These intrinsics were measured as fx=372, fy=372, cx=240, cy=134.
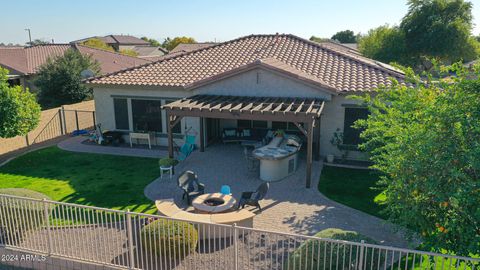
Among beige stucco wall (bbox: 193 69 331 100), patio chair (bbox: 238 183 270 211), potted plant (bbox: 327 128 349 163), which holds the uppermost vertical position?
beige stucco wall (bbox: 193 69 331 100)

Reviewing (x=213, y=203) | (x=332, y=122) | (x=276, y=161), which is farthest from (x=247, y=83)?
(x=213, y=203)

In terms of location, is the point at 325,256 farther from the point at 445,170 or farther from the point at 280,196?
the point at 280,196

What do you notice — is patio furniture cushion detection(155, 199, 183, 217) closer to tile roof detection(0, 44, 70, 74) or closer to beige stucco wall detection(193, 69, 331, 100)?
beige stucco wall detection(193, 69, 331, 100)

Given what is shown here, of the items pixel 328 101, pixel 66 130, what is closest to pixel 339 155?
pixel 328 101

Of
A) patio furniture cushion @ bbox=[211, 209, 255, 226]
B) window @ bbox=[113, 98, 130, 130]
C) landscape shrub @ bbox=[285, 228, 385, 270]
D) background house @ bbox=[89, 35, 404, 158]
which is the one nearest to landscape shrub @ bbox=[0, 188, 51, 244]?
patio furniture cushion @ bbox=[211, 209, 255, 226]

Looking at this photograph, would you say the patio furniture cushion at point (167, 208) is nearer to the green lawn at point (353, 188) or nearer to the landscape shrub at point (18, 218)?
the landscape shrub at point (18, 218)

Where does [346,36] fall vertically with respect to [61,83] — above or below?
above

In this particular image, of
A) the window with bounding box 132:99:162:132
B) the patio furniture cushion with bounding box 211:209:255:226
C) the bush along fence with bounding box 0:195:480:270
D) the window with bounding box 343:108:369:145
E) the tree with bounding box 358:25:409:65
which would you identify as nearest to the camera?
the bush along fence with bounding box 0:195:480:270
